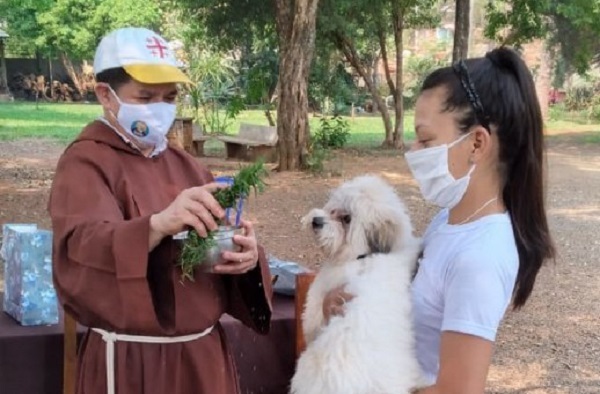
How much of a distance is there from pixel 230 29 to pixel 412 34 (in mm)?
33864

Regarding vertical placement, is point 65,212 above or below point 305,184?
above

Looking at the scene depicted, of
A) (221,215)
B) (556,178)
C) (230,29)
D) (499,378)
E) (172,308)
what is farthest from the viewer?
(230,29)

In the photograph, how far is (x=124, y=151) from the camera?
7.06 ft

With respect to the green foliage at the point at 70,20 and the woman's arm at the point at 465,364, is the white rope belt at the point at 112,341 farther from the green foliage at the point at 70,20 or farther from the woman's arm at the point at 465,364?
the green foliage at the point at 70,20

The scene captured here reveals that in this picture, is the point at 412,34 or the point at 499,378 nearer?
the point at 499,378

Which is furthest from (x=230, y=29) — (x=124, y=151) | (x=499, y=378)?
(x=124, y=151)


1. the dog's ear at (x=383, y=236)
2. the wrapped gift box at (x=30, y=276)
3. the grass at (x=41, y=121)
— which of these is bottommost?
the grass at (x=41, y=121)

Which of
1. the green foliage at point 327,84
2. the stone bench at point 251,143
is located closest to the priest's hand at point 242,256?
the stone bench at point 251,143

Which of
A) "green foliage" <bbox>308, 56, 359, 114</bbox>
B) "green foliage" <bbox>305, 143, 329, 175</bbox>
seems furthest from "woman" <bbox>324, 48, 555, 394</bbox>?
"green foliage" <bbox>308, 56, 359, 114</bbox>

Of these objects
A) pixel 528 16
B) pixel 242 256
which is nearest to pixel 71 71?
pixel 528 16

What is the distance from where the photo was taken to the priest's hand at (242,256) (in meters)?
1.89

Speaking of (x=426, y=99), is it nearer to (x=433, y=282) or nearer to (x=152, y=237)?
(x=433, y=282)

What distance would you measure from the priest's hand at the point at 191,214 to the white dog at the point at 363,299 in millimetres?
619

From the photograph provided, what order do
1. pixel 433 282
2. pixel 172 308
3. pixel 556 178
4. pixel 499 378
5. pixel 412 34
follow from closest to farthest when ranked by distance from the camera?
pixel 433 282, pixel 172 308, pixel 499 378, pixel 556 178, pixel 412 34
